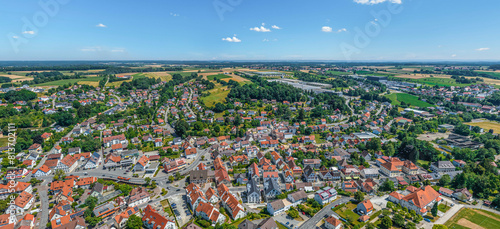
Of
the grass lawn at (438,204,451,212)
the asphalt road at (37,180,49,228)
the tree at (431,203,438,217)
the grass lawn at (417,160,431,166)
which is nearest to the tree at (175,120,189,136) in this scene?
the asphalt road at (37,180,49,228)

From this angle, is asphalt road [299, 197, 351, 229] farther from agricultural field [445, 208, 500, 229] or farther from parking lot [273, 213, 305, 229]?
agricultural field [445, 208, 500, 229]

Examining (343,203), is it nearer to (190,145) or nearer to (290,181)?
(290,181)

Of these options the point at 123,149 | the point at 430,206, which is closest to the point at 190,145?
the point at 123,149

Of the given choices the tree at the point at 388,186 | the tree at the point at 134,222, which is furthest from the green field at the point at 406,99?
the tree at the point at 134,222

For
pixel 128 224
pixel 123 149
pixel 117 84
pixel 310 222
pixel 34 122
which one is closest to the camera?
pixel 128 224

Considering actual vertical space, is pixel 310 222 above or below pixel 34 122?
below

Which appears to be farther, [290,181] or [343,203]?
[290,181]

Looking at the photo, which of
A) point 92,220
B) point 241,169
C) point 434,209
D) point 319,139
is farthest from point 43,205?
point 319,139

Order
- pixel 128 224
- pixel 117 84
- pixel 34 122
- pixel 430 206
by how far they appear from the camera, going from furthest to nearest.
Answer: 1. pixel 117 84
2. pixel 34 122
3. pixel 430 206
4. pixel 128 224
